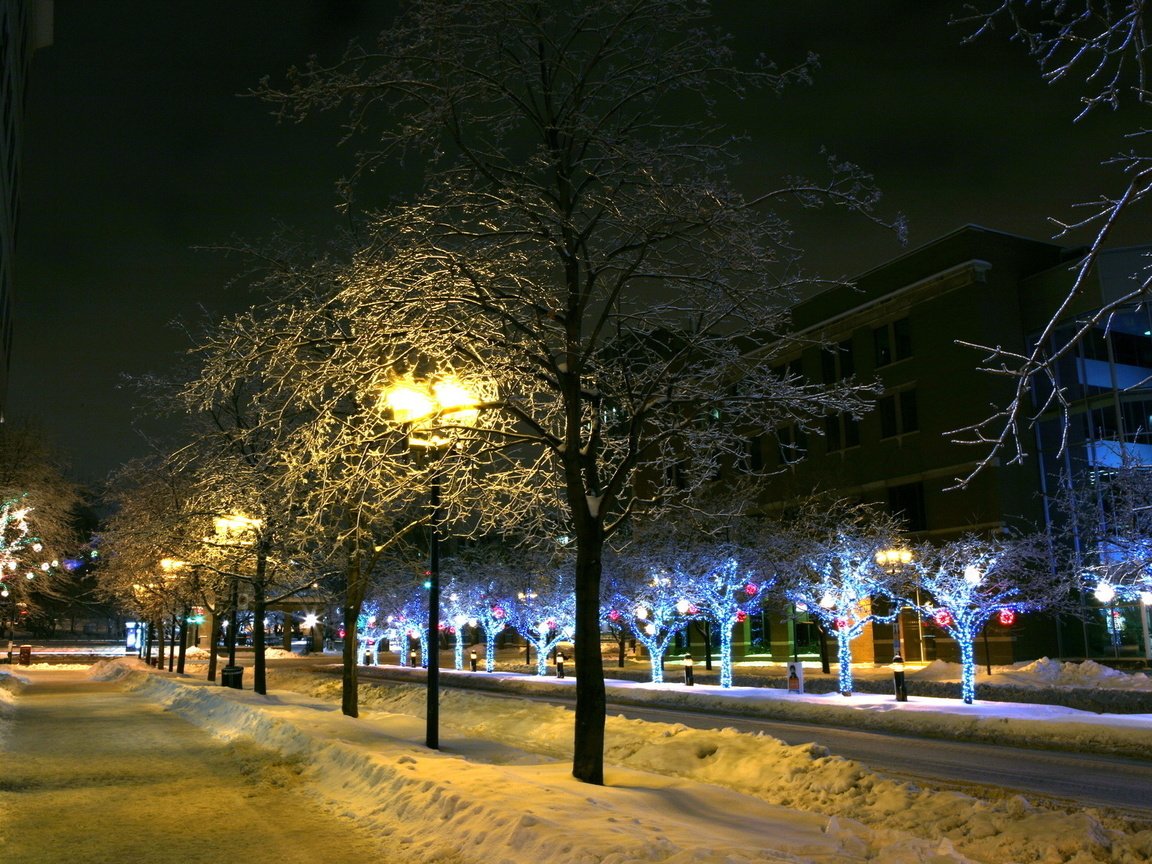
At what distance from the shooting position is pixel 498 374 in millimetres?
12641

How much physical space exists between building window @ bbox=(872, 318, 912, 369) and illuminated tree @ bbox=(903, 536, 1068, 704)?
18579mm

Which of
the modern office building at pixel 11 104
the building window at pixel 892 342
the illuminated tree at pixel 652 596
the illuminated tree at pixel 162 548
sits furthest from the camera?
the building window at pixel 892 342

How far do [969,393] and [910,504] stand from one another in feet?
20.9

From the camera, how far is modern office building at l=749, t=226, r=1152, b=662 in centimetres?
4328

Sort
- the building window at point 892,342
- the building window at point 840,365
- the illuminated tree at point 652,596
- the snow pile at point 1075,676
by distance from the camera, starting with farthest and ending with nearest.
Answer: the building window at point 840,365 < the building window at point 892,342 < the illuminated tree at point 652,596 < the snow pile at point 1075,676

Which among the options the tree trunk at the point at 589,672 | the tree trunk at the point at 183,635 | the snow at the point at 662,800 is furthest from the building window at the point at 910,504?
the tree trunk at the point at 589,672

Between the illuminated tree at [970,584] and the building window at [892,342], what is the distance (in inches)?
731

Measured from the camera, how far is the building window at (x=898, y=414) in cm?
4950

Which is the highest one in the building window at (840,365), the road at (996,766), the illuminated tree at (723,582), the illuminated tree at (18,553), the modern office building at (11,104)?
the modern office building at (11,104)

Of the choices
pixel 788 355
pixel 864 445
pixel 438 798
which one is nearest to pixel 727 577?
pixel 864 445

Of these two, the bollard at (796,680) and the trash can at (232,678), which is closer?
the bollard at (796,680)

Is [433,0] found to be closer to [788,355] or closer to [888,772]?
[888,772]

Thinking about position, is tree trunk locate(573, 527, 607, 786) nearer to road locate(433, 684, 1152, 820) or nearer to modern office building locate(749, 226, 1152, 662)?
road locate(433, 684, 1152, 820)

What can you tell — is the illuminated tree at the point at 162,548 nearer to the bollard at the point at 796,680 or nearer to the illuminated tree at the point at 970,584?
the bollard at the point at 796,680
